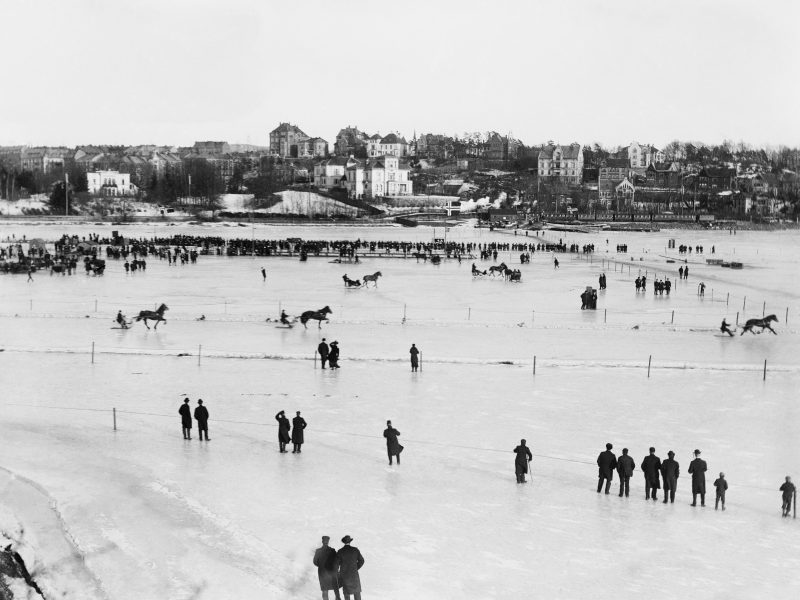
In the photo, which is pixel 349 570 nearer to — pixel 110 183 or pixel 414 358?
pixel 414 358

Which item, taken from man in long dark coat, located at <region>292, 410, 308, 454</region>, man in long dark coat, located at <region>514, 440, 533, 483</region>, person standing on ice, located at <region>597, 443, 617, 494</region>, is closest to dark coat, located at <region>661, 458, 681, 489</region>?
person standing on ice, located at <region>597, 443, 617, 494</region>

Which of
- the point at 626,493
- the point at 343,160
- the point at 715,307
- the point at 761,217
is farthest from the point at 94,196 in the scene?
the point at 626,493

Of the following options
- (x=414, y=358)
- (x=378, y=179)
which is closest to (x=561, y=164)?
(x=378, y=179)

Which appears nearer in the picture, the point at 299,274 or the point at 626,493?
the point at 626,493

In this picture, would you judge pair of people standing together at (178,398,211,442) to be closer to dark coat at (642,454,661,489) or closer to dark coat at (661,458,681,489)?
dark coat at (642,454,661,489)

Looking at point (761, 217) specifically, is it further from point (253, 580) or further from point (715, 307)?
point (253, 580)

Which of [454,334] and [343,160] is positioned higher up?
[343,160]
